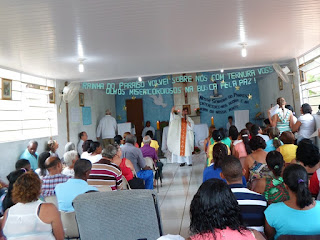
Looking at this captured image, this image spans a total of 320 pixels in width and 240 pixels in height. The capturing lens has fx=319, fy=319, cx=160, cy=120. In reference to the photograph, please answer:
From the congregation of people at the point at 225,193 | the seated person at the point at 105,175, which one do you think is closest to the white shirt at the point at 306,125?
the congregation of people at the point at 225,193

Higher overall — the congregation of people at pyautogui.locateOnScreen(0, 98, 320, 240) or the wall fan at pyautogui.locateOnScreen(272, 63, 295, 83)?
the wall fan at pyautogui.locateOnScreen(272, 63, 295, 83)

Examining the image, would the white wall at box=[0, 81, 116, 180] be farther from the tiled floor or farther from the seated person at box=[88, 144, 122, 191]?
the seated person at box=[88, 144, 122, 191]

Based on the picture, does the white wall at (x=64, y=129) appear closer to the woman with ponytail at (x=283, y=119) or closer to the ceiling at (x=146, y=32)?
the ceiling at (x=146, y=32)

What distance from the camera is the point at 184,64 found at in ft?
23.9

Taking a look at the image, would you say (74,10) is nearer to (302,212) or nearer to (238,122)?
(302,212)

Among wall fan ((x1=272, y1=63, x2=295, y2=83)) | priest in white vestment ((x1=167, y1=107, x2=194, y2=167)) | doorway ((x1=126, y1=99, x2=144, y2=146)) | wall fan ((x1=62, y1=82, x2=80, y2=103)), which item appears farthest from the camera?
doorway ((x1=126, y1=99, x2=144, y2=146))

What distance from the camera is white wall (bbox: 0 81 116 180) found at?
5988 mm

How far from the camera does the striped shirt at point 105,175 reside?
131 inches

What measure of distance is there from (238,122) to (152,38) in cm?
708

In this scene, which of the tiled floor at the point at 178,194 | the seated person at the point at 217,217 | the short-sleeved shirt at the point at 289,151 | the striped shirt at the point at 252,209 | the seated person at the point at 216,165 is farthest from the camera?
the tiled floor at the point at 178,194

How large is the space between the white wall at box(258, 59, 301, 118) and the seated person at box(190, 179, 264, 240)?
7049 mm

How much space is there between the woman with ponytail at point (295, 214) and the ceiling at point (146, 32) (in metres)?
2.42

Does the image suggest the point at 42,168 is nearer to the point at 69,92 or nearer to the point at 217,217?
the point at 217,217

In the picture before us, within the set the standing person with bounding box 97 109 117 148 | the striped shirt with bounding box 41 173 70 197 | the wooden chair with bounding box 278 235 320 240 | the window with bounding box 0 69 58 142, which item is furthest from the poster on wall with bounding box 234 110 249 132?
the wooden chair with bounding box 278 235 320 240
